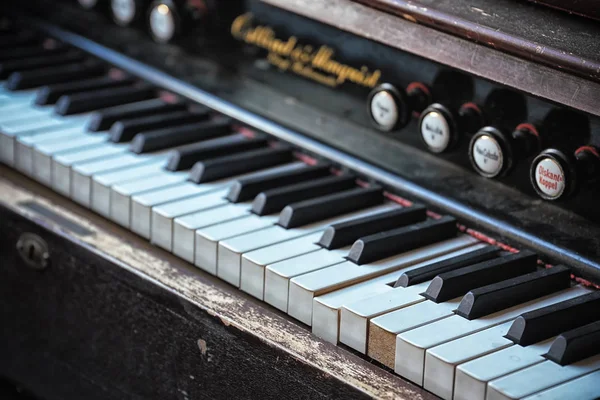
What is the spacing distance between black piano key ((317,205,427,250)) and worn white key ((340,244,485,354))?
0.63 feet

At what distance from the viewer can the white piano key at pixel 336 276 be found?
1657mm

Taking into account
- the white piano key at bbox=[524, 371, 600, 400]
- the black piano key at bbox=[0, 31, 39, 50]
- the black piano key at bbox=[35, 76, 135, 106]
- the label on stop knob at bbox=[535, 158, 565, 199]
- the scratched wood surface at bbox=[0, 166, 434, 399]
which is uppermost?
the label on stop knob at bbox=[535, 158, 565, 199]

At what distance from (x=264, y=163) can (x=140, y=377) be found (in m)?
0.51

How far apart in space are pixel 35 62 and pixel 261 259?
1.14 metres

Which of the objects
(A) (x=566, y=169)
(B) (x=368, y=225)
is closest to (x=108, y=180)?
(B) (x=368, y=225)

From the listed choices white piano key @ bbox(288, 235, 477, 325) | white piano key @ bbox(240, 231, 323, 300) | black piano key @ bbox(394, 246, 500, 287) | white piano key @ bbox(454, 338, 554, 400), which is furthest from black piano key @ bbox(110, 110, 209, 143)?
white piano key @ bbox(454, 338, 554, 400)

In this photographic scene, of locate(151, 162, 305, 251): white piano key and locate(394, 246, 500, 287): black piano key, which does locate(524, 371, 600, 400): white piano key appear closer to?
locate(394, 246, 500, 287): black piano key

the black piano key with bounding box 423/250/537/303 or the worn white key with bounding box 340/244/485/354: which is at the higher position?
the black piano key with bounding box 423/250/537/303

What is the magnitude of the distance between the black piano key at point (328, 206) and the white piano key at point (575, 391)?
0.64m

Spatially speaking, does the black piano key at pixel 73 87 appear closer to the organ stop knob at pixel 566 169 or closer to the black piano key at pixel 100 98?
the black piano key at pixel 100 98

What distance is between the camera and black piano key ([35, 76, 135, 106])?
241cm

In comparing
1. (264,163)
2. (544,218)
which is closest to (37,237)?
(264,163)

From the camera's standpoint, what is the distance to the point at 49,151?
2.15 m

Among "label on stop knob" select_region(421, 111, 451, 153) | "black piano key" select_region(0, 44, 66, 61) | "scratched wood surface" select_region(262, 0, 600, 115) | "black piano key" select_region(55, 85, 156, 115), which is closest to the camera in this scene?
"scratched wood surface" select_region(262, 0, 600, 115)
